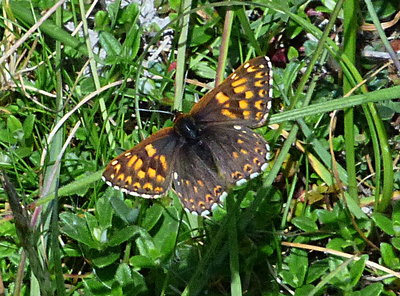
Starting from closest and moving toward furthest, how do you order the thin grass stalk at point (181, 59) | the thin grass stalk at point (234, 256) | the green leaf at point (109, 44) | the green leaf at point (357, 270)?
the thin grass stalk at point (234, 256) → the green leaf at point (357, 270) → the thin grass stalk at point (181, 59) → the green leaf at point (109, 44)

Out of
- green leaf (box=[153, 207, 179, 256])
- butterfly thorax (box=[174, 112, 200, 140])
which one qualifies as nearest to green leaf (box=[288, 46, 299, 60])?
butterfly thorax (box=[174, 112, 200, 140])

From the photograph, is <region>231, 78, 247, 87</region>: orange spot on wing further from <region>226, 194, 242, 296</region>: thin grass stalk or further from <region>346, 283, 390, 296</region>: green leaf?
<region>346, 283, 390, 296</region>: green leaf

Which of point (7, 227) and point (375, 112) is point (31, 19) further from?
point (375, 112)

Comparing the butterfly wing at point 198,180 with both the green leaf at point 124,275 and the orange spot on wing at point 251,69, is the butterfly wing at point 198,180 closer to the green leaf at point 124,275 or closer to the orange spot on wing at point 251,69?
the orange spot on wing at point 251,69

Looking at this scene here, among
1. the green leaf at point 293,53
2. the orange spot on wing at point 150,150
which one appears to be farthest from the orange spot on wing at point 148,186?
the green leaf at point 293,53

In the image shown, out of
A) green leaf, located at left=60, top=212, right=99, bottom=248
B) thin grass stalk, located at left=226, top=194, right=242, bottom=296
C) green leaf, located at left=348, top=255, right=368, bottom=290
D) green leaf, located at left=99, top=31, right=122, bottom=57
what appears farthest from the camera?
green leaf, located at left=99, top=31, right=122, bottom=57

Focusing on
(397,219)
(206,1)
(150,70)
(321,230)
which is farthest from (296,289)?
(206,1)

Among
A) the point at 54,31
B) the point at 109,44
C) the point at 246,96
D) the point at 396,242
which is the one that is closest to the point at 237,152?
the point at 246,96
